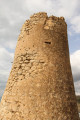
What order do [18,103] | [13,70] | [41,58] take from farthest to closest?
[13,70] → [41,58] → [18,103]

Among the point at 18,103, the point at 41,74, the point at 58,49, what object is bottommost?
the point at 18,103

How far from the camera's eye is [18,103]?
14.0 ft

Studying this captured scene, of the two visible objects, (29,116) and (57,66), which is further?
(57,66)

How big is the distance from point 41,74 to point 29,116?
123 centimetres

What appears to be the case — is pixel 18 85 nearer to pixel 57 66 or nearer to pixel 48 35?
pixel 57 66

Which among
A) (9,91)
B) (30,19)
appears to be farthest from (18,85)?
(30,19)

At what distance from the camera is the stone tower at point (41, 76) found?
413 cm

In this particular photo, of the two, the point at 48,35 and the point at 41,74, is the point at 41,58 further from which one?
the point at 48,35

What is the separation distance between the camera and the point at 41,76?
173 inches

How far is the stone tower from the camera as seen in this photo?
4.13m

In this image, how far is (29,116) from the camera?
3986 mm

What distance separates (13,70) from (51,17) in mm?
2322

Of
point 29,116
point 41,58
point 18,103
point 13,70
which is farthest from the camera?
point 13,70

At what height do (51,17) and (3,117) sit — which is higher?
(51,17)
